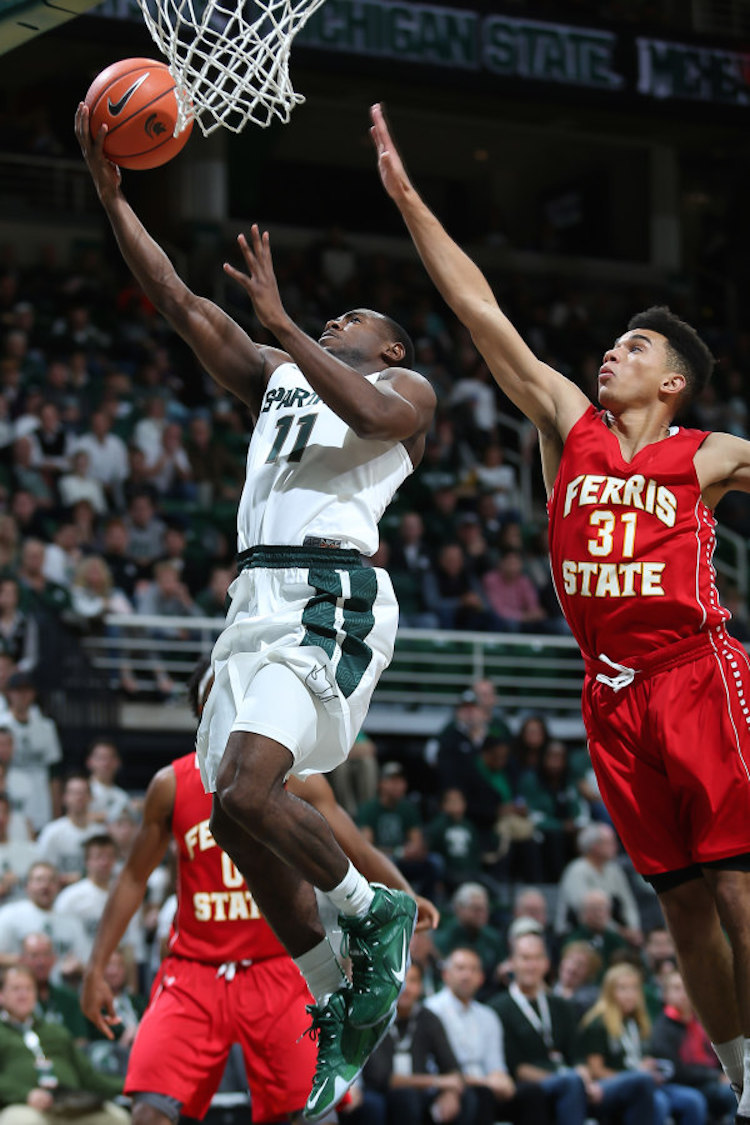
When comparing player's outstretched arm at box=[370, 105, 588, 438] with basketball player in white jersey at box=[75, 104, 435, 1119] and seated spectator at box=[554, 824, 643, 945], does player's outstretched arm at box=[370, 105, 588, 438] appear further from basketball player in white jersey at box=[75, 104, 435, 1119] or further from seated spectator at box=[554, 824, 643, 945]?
seated spectator at box=[554, 824, 643, 945]

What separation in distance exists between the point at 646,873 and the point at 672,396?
1468mm

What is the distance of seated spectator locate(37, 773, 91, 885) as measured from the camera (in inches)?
388

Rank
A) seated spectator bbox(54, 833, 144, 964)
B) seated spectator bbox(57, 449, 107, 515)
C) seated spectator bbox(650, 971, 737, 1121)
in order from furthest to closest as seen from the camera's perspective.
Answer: seated spectator bbox(57, 449, 107, 515) → seated spectator bbox(650, 971, 737, 1121) → seated spectator bbox(54, 833, 144, 964)

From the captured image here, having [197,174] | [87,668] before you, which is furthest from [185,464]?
[197,174]

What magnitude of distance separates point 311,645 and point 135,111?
172cm

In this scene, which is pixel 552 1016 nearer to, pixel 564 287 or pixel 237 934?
pixel 237 934

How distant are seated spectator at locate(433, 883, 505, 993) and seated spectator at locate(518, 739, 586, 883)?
177 centimetres

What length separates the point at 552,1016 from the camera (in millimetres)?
9727

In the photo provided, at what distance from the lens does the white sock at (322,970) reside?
4.87m

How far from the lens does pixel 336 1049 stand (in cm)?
470

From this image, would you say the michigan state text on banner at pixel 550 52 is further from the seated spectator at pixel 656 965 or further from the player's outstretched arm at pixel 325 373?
the player's outstretched arm at pixel 325 373

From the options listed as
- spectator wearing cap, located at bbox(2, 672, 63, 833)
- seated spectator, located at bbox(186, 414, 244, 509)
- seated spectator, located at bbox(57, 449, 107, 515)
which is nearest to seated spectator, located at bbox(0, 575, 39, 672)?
spectator wearing cap, located at bbox(2, 672, 63, 833)

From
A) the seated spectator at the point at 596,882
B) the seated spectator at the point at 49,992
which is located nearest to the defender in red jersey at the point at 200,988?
the seated spectator at the point at 49,992

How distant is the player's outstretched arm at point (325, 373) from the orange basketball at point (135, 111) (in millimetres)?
603
